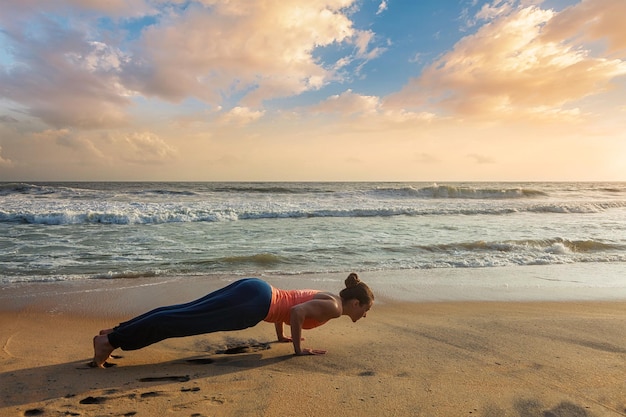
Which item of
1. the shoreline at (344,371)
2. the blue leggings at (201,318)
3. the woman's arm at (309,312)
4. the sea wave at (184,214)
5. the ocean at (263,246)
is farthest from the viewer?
the sea wave at (184,214)

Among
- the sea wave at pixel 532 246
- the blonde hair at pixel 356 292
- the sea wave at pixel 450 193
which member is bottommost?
the sea wave at pixel 532 246

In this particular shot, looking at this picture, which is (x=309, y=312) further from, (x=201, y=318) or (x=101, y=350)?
(x=101, y=350)

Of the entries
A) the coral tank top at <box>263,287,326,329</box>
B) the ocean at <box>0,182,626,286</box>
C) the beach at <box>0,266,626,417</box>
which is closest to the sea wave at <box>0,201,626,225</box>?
the ocean at <box>0,182,626,286</box>

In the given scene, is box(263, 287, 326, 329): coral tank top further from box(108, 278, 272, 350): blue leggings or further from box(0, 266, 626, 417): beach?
box(0, 266, 626, 417): beach

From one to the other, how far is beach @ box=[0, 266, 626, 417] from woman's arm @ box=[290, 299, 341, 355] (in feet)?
0.68

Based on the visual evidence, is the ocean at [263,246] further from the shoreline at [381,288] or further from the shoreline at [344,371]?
the shoreline at [344,371]

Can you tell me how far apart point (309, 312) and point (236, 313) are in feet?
2.10

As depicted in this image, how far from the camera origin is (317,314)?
359 centimetres

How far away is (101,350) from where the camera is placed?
10.8 feet

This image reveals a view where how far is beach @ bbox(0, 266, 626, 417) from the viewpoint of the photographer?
8.84 ft

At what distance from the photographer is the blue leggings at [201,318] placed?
3.27 m

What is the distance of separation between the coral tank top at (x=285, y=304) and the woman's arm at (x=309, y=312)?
77 mm

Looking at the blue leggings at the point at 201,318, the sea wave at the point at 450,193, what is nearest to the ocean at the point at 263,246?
the blue leggings at the point at 201,318

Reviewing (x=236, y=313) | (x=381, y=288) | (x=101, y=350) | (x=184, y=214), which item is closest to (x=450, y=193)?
(x=184, y=214)
